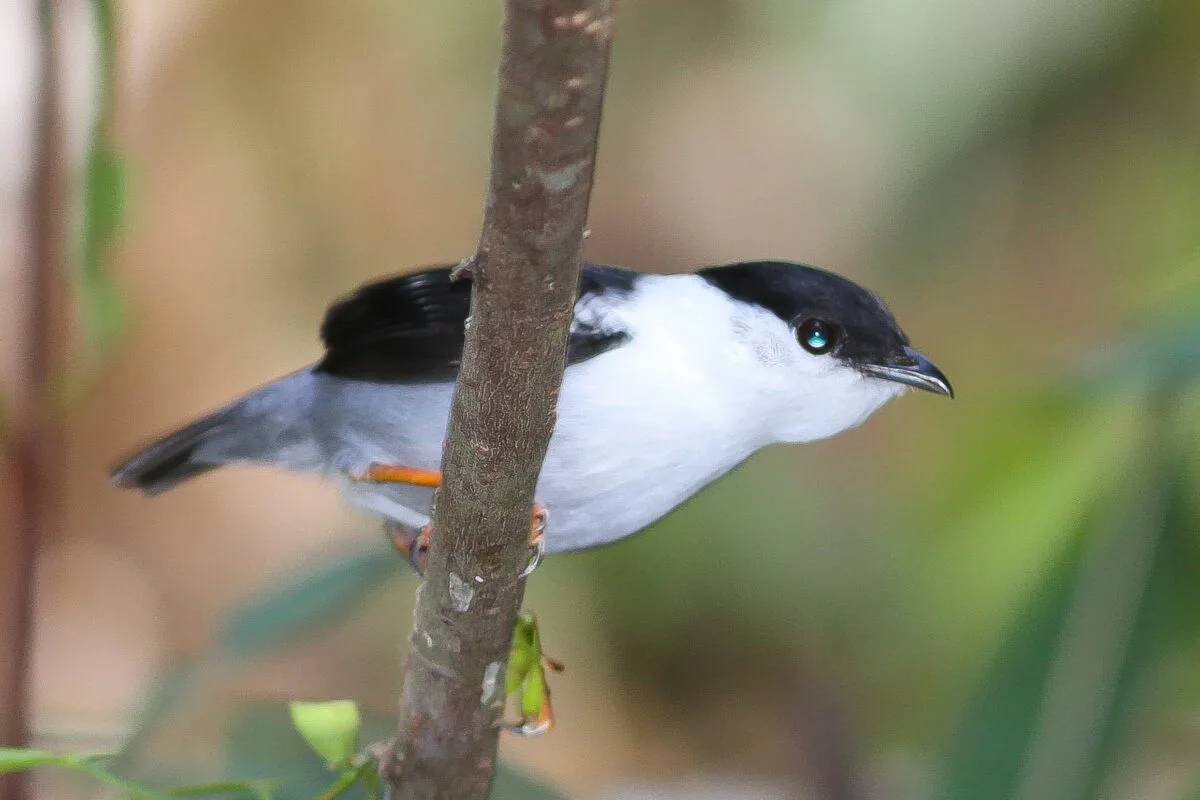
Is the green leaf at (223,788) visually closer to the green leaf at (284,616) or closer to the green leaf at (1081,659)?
the green leaf at (284,616)

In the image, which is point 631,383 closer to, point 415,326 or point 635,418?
point 635,418

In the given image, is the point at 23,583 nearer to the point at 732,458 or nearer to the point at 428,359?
the point at 428,359

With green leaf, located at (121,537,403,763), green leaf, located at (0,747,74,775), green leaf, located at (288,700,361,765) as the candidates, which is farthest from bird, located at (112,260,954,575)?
green leaf, located at (0,747,74,775)

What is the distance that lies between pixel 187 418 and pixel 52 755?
10.7 ft

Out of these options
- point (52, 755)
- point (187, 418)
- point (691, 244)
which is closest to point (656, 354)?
point (52, 755)

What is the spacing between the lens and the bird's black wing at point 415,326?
183 centimetres

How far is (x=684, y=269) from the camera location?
3963 millimetres

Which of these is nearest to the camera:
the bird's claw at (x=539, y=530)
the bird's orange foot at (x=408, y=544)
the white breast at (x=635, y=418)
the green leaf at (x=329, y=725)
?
the green leaf at (x=329, y=725)

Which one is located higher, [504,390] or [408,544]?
[504,390]

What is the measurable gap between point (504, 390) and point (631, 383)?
678 mm

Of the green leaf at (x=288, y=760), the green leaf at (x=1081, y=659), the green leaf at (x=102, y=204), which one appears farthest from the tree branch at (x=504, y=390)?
the green leaf at (x=1081, y=659)

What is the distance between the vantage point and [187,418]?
416cm

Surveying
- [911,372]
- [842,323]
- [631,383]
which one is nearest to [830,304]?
[842,323]

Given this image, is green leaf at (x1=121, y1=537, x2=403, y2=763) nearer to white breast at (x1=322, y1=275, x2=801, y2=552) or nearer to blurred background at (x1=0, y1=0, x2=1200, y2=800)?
blurred background at (x1=0, y1=0, x2=1200, y2=800)
